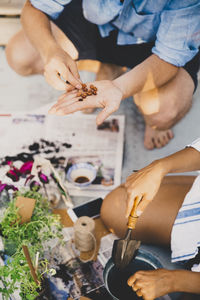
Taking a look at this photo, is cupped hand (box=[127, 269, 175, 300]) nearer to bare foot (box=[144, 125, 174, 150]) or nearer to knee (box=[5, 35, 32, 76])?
bare foot (box=[144, 125, 174, 150])

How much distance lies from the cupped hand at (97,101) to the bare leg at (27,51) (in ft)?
1.43

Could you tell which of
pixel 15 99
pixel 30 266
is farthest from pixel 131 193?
pixel 15 99

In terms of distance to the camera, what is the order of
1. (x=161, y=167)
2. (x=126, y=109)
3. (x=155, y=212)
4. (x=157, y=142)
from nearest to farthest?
1. (x=161, y=167)
2. (x=155, y=212)
3. (x=157, y=142)
4. (x=126, y=109)

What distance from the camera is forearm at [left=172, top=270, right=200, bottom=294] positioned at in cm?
77

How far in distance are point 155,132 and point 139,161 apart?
0.61 feet

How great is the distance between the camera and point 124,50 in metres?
1.38

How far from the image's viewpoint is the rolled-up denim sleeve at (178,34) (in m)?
1.03

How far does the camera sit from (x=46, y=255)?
1.05 m

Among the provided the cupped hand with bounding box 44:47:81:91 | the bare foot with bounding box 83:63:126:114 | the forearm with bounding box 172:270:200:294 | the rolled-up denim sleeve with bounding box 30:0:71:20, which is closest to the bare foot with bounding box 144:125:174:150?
the bare foot with bounding box 83:63:126:114

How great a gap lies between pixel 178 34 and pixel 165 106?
1.18 feet

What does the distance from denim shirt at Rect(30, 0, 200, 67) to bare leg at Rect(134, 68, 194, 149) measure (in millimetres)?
169

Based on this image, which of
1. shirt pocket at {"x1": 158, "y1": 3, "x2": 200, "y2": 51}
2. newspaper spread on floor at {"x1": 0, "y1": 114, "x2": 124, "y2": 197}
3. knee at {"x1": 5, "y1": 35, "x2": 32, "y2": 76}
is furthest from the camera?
knee at {"x1": 5, "y1": 35, "x2": 32, "y2": 76}

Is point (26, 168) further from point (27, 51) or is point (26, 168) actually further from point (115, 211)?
point (27, 51)

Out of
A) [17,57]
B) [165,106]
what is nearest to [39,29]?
[17,57]
